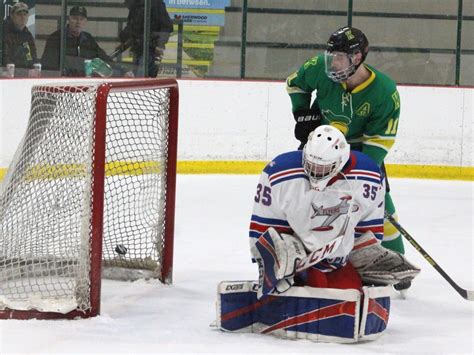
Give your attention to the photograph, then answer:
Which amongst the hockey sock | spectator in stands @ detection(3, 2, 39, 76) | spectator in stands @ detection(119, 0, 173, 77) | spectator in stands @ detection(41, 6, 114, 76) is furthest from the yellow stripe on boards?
the hockey sock

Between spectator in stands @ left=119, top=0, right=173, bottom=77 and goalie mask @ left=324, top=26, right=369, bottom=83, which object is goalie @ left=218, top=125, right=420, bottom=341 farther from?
spectator in stands @ left=119, top=0, right=173, bottom=77

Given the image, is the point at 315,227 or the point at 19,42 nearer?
the point at 315,227

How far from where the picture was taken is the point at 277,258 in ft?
10.6

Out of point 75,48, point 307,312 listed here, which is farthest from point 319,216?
point 75,48

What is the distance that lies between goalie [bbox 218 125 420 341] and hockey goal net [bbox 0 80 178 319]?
499mm

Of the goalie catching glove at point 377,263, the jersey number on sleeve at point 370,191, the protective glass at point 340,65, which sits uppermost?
the protective glass at point 340,65

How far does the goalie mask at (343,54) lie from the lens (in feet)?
12.9

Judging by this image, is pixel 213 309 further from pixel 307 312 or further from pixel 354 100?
pixel 354 100

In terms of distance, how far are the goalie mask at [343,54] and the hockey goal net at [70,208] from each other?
0.62 m

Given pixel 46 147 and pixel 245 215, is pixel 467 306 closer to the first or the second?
pixel 46 147

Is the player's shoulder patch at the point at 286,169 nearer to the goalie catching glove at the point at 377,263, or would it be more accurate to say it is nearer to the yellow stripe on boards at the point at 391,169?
the goalie catching glove at the point at 377,263

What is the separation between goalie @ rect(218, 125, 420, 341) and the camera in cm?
326

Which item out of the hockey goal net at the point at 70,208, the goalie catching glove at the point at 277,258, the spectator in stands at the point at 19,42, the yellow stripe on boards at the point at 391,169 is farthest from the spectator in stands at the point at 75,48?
the goalie catching glove at the point at 277,258

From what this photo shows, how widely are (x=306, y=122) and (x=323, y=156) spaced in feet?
3.16
